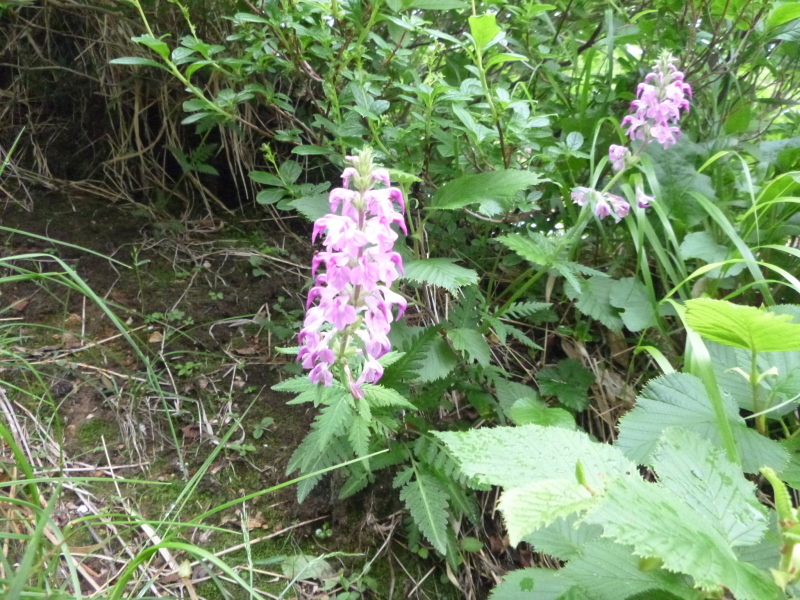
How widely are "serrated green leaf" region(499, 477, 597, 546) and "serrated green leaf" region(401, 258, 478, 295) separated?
73 cm

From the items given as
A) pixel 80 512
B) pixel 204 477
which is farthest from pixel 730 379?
pixel 80 512

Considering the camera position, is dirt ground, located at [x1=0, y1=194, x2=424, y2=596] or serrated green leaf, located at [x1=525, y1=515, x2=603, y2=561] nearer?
serrated green leaf, located at [x1=525, y1=515, x2=603, y2=561]

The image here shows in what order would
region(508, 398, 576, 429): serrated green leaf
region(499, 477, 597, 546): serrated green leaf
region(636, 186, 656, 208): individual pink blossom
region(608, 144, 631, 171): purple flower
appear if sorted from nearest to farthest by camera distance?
region(499, 477, 597, 546): serrated green leaf < region(508, 398, 576, 429): serrated green leaf < region(636, 186, 656, 208): individual pink blossom < region(608, 144, 631, 171): purple flower

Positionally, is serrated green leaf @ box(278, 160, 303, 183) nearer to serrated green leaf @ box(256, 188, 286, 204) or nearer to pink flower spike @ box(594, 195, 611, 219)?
serrated green leaf @ box(256, 188, 286, 204)

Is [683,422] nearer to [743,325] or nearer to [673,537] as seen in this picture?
[743,325]

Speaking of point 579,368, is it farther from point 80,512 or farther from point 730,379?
point 80,512

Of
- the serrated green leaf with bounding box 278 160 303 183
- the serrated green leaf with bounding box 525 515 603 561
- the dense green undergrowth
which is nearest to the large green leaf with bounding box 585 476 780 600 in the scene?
the dense green undergrowth

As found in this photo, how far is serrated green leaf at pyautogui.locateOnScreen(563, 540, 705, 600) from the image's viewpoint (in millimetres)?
774

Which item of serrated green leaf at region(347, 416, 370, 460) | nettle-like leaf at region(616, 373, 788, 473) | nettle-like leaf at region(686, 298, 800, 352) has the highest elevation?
nettle-like leaf at region(686, 298, 800, 352)

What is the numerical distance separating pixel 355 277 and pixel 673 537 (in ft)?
2.23

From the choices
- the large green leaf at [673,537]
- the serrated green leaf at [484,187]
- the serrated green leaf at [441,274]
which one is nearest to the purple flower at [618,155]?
the serrated green leaf at [484,187]

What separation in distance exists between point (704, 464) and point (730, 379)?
613 mm

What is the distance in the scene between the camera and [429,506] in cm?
133

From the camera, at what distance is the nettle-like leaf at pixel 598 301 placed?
1733 mm
